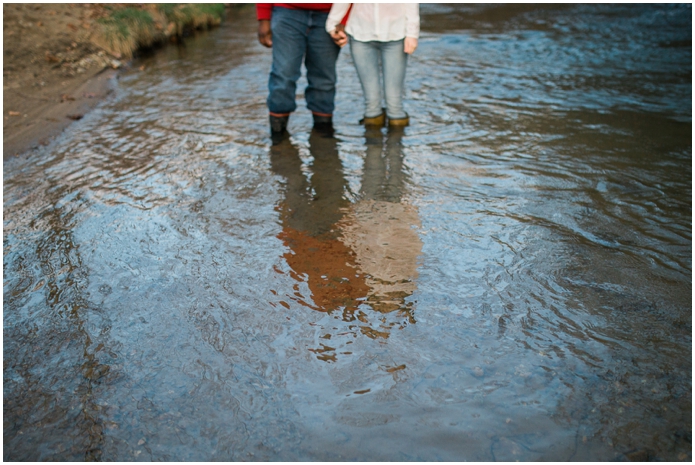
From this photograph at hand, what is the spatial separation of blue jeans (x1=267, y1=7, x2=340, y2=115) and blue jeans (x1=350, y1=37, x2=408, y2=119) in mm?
268

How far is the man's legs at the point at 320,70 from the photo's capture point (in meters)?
5.23

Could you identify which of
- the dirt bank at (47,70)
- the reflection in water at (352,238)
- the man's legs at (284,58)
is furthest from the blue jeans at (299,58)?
the dirt bank at (47,70)

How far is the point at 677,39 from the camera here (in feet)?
29.8

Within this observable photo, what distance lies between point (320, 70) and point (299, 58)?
0.27 metres

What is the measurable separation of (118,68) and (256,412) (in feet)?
27.4

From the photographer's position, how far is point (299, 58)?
524cm

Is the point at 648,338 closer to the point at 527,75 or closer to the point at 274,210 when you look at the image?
the point at 274,210

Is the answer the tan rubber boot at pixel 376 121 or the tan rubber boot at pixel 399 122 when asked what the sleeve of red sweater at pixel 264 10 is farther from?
the tan rubber boot at pixel 399 122

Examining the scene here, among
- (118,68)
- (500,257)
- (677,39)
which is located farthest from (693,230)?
(118,68)

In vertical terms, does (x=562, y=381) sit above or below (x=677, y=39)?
below

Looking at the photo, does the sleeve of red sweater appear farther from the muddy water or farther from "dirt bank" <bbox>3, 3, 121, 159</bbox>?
"dirt bank" <bbox>3, 3, 121, 159</bbox>

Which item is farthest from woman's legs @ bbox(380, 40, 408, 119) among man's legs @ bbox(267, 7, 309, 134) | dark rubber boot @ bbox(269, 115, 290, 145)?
dark rubber boot @ bbox(269, 115, 290, 145)

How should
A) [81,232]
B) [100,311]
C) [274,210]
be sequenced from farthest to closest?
[274,210]
[81,232]
[100,311]

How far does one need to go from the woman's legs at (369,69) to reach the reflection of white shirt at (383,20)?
0.12 m
